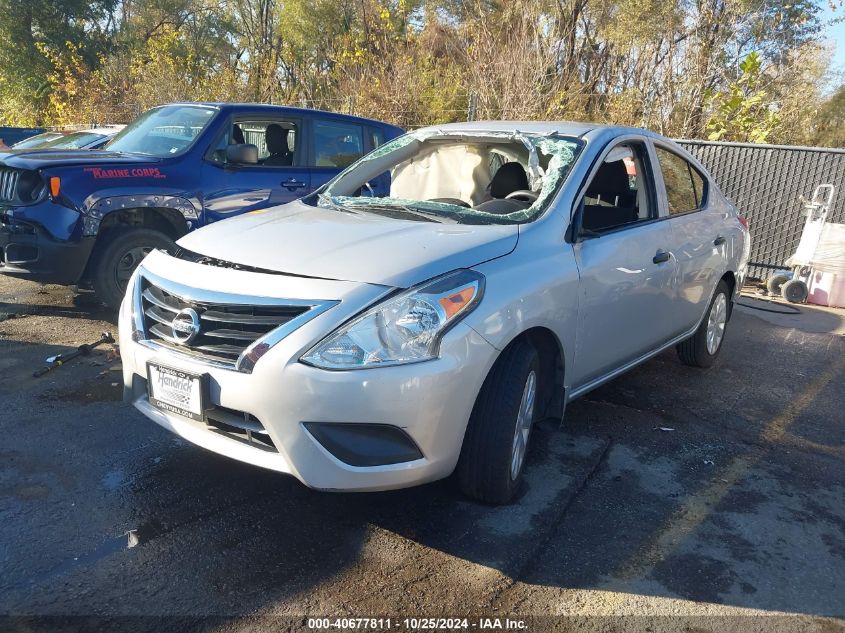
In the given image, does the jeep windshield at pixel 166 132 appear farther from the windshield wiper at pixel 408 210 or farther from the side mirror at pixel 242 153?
the windshield wiper at pixel 408 210

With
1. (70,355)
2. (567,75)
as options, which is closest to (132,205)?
(70,355)

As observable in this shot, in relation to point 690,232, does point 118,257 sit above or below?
below

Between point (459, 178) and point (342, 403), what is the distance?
2285mm

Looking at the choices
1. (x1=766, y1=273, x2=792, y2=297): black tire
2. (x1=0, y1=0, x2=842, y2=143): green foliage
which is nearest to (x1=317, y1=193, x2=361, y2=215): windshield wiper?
(x1=766, y1=273, x2=792, y2=297): black tire

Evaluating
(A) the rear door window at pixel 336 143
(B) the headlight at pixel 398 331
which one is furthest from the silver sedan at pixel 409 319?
(A) the rear door window at pixel 336 143

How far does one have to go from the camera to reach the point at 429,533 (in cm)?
303

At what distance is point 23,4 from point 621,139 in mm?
27554

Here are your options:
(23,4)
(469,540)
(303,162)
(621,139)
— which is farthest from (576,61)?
(23,4)

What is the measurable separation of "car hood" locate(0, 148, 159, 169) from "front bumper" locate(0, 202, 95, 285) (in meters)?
0.34

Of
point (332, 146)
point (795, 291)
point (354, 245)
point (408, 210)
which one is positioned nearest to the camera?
point (354, 245)

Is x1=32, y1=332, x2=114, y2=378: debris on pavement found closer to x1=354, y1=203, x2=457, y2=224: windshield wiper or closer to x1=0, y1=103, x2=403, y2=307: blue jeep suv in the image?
x1=0, y1=103, x2=403, y2=307: blue jeep suv

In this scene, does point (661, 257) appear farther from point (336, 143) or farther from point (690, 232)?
point (336, 143)

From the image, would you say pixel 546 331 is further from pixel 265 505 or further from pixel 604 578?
pixel 265 505

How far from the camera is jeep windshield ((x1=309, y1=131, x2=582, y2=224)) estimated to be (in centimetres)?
372
